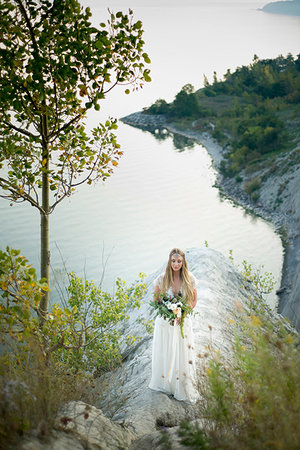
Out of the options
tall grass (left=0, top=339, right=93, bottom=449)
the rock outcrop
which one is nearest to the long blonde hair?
the rock outcrop

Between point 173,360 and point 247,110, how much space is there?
64312 millimetres

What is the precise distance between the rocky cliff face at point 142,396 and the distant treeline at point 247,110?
27899 millimetres

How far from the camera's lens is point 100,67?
4820 millimetres

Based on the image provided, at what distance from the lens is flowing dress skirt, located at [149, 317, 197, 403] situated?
6.40 m

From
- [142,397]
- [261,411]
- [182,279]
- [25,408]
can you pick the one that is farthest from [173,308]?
[25,408]

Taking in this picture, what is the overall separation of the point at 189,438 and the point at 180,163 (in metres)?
48.4

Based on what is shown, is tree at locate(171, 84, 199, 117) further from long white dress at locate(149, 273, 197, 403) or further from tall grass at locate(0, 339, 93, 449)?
tall grass at locate(0, 339, 93, 449)

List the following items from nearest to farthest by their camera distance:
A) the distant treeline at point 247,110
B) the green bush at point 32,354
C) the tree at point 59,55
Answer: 1. the green bush at point 32,354
2. the tree at point 59,55
3. the distant treeline at point 247,110

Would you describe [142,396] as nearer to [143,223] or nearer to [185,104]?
[143,223]

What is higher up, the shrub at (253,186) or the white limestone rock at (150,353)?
the shrub at (253,186)

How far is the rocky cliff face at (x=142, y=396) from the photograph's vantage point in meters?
3.54

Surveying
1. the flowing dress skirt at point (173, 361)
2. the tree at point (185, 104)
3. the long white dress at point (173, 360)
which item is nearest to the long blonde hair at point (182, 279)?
the long white dress at point (173, 360)

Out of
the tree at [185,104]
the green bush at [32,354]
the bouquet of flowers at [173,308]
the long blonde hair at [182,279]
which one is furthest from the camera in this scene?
the tree at [185,104]

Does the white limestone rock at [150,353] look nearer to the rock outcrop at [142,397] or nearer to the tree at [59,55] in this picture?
the rock outcrop at [142,397]
